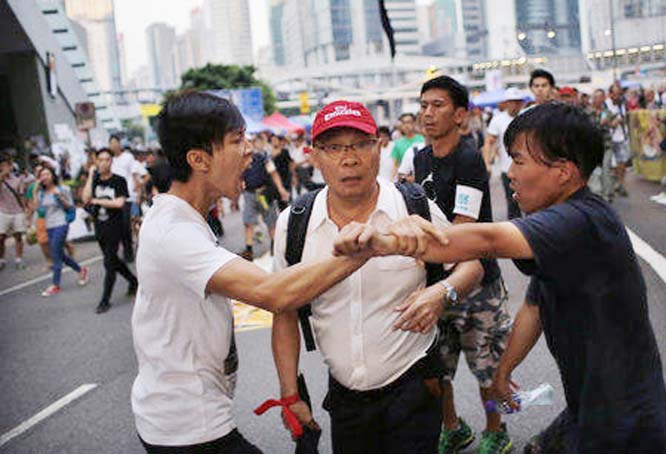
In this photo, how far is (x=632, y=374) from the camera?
6.76 feet

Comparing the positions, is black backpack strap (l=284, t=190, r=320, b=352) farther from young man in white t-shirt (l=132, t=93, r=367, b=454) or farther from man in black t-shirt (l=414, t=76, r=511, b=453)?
man in black t-shirt (l=414, t=76, r=511, b=453)

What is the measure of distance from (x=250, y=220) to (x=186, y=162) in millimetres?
8892

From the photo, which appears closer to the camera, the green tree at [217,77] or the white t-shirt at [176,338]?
the white t-shirt at [176,338]

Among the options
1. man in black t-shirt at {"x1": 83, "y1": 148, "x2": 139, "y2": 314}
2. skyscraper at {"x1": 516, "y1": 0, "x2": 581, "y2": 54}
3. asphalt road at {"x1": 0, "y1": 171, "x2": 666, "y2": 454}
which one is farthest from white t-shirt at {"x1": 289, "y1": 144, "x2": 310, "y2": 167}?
skyscraper at {"x1": 516, "y1": 0, "x2": 581, "y2": 54}

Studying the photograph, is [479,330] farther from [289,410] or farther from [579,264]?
[579,264]

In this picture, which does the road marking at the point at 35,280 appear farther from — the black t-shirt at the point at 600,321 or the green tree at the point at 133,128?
the green tree at the point at 133,128

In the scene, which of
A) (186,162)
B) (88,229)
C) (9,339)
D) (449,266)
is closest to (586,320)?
(449,266)

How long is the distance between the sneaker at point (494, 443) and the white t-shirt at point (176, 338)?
1820 mm

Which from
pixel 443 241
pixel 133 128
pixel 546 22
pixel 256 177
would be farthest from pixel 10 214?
pixel 133 128

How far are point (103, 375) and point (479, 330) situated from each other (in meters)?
3.50

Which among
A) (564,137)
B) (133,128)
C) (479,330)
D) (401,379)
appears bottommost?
(479,330)

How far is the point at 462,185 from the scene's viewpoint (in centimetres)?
354

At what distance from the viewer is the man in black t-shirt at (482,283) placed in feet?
11.9

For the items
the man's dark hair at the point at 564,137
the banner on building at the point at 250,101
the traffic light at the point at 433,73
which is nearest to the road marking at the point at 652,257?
the traffic light at the point at 433,73
